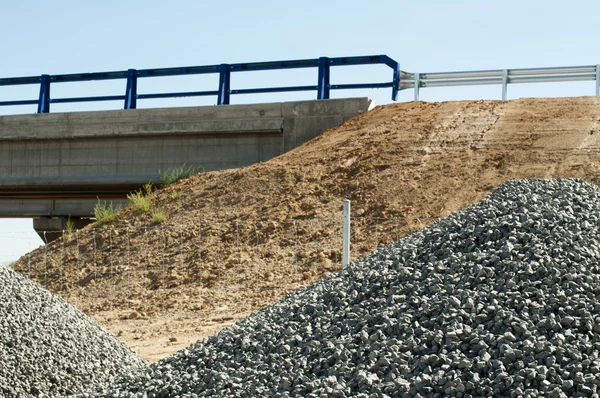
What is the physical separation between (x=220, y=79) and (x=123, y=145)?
312 centimetres

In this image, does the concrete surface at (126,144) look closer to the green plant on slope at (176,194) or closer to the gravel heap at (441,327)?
the green plant on slope at (176,194)

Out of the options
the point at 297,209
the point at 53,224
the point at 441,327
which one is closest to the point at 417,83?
the point at 297,209

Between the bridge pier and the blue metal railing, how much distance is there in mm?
3084

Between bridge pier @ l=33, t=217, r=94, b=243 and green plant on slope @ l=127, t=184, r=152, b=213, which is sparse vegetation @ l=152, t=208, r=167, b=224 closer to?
green plant on slope @ l=127, t=184, r=152, b=213

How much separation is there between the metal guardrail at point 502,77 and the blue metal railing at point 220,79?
1.74 feet

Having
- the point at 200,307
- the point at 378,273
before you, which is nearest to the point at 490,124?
the point at 200,307

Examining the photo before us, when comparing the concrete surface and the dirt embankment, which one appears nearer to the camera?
the dirt embankment

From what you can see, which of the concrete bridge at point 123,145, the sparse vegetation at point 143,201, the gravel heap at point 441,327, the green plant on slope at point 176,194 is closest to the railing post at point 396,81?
→ the concrete bridge at point 123,145

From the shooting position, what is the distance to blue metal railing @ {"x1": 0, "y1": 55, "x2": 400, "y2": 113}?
2150 centimetres

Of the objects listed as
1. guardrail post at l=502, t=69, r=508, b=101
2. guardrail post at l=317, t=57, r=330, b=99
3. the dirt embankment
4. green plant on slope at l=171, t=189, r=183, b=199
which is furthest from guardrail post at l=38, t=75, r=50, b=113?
guardrail post at l=502, t=69, r=508, b=101

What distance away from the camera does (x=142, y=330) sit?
14.0 meters

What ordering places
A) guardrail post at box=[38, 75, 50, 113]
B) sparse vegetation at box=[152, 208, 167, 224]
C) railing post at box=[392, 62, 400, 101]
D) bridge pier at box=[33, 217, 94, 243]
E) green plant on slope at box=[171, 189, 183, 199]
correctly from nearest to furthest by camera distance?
sparse vegetation at box=[152, 208, 167, 224]
green plant on slope at box=[171, 189, 183, 199]
railing post at box=[392, 62, 400, 101]
bridge pier at box=[33, 217, 94, 243]
guardrail post at box=[38, 75, 50, 113]

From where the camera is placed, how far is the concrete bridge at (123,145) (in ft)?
70.8

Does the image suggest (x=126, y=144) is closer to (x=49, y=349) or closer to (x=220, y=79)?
(x=220, y=79)
